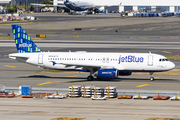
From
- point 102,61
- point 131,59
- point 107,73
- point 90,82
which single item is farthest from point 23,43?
point 131,59

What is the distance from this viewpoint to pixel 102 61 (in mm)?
53188

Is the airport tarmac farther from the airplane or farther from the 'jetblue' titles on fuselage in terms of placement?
the 'jetblue' titles on fuselage

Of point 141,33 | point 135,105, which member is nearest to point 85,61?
point 135,105

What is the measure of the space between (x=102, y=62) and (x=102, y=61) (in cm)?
16

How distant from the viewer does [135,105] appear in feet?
118

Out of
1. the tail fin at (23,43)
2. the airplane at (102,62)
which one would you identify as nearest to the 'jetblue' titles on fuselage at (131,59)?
the airplane at (102,62)

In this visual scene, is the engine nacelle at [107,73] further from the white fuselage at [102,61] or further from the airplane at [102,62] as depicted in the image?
the white fuselage at [102,61]

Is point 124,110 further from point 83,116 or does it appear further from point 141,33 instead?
point 141,33

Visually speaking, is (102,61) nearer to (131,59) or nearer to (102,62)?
(102,62)

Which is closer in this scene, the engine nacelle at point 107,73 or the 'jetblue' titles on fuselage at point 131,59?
the engine nacelle at point 107,73

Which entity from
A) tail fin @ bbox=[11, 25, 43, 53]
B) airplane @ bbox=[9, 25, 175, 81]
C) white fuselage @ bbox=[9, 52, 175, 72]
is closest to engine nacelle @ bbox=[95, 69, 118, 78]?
airplane @ bbox=[9, 25, 175, 81]

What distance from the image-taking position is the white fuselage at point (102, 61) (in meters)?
51.7

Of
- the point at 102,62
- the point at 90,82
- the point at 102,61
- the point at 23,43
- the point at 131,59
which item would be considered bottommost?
the point at 90,82

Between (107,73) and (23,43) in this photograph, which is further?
(23,43)
